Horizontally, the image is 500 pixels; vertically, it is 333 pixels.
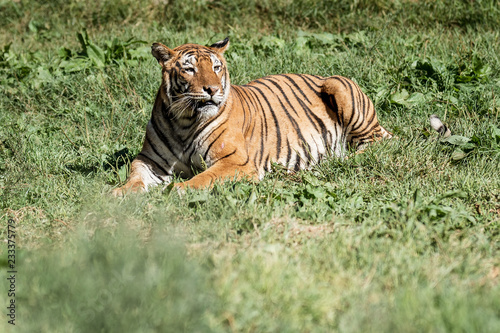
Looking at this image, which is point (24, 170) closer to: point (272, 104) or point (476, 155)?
point (272, 104)

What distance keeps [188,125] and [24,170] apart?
138cm

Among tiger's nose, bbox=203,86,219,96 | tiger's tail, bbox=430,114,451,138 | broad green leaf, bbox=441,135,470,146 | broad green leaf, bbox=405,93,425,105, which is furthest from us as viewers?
broad green leaf, bbox=405,93,425,105

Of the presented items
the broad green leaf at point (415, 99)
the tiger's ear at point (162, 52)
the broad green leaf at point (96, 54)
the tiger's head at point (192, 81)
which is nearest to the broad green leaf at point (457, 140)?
the broad green leaf at point (415, 99)

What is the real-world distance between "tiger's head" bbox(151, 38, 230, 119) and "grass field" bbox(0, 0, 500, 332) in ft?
2.39

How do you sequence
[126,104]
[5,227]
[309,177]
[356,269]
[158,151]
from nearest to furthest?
[356,269] < [5,227] < [309,177] < [158,151] < [126,104]

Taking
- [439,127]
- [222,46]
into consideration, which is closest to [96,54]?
[222,46]

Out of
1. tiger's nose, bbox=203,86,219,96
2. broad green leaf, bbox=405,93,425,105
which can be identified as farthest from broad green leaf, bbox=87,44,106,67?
broad green leaf, bbox=405,93,425,105

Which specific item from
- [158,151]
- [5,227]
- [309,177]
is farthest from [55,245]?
[309,177]

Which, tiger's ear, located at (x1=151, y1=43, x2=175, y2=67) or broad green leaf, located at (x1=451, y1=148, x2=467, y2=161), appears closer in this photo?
tiger's ear, located at (x1=151, y1=43, x2=175, y2=67)

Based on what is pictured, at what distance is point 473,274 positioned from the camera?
9.36 feet

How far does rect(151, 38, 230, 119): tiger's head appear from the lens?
432 cm

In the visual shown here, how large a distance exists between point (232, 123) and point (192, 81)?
515 mm

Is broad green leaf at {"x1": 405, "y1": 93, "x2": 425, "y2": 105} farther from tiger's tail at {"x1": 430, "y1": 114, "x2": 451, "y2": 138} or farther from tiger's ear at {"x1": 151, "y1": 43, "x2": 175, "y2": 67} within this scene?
tiger's ear at {"x1": 151, "y1": 43, "x2": 175, "y2": 67}

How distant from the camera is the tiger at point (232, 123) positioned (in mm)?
4395
